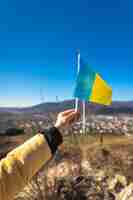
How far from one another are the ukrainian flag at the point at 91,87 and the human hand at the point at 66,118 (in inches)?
51.5

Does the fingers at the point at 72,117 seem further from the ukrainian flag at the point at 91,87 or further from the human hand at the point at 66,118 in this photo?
the ukrainian flag at the point at 91,87

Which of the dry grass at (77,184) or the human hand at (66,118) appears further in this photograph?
the dry grass at (77,184)

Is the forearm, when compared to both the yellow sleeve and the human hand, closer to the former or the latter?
the yellow sleeve

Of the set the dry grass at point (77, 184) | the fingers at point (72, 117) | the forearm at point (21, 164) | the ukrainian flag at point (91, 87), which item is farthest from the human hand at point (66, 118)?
the dry grass at point (77, 184)

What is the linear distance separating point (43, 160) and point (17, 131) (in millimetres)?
34898

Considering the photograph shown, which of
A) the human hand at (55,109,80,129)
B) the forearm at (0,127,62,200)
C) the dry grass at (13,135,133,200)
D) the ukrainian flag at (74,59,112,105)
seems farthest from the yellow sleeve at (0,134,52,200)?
the dry grass at (13,135,133,200)

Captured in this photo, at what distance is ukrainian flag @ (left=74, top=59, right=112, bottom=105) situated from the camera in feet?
9.73

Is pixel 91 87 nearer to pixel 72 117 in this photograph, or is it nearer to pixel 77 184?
pixel 72 117

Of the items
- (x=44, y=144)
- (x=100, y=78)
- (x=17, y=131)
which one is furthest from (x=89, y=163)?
(x=17, y=131)

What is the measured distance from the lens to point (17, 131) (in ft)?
116

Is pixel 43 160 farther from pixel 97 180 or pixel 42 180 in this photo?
pixel 97 180

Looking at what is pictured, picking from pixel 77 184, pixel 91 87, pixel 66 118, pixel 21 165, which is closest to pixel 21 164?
pixel 21 165

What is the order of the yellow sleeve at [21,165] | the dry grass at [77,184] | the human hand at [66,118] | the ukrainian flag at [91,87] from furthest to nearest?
1. the dry grass at [77,184]
2. the ukrainian flag at [91,87]
3. the human hand at [66,118]
4. the yellow sleeve at [21,165]

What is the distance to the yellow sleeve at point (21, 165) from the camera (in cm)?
111
